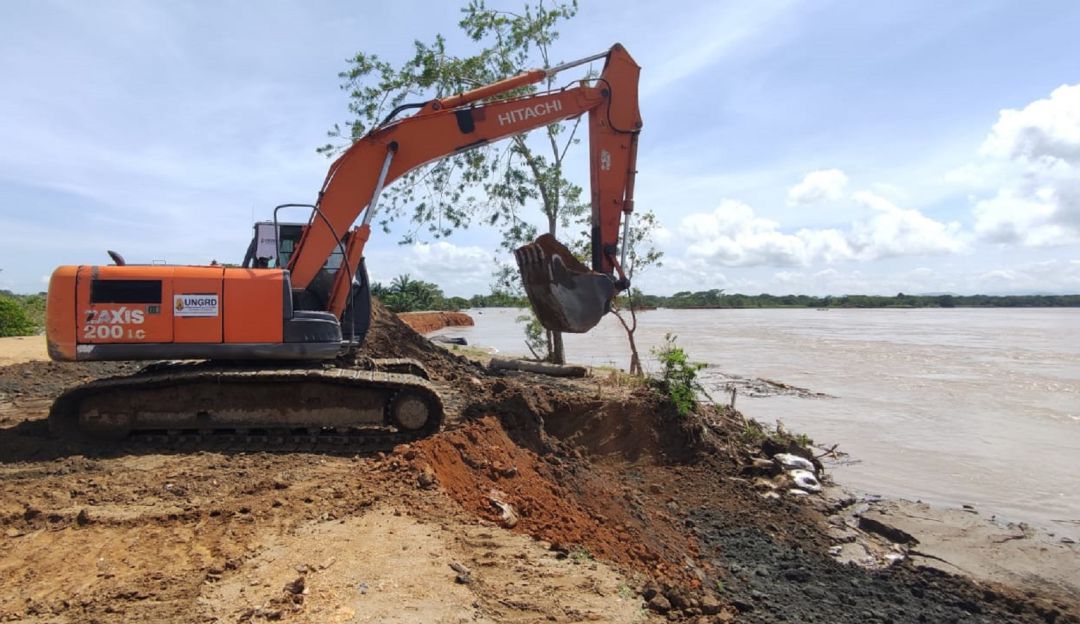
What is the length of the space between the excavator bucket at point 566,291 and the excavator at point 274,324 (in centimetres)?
2

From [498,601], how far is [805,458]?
5.88 meters

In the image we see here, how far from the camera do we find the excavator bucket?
328 inches

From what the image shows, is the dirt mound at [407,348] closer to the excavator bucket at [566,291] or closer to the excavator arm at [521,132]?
the excavator bucket at [566,291]

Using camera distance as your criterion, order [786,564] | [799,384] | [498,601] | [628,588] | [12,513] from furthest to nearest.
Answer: [799,384] → [786,564] → [12,513] → [628,588] → [498,601]

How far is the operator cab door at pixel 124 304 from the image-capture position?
6531mm

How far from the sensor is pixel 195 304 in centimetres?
671

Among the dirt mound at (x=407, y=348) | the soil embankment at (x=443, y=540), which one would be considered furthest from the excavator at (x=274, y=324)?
the dirt mound at (x=407, y=348)

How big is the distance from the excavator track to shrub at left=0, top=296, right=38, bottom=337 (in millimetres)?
18236

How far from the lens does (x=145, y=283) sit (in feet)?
21.8

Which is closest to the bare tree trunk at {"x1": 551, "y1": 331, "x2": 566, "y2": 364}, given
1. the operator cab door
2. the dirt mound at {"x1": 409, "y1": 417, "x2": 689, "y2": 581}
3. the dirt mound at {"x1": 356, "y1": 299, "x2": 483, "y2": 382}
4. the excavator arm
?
the dirt mound at {"x1": 356, "y1": 299, "x2": 483, "y2": 382}

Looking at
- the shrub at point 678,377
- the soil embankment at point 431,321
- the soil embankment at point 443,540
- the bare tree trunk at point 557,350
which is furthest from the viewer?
the soil embankment at point 431,321

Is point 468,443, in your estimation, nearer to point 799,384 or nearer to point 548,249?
point 548,249

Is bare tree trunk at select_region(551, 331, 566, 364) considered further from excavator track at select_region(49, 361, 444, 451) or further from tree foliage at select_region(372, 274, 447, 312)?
tree foliage at select_region(372, 274, 447, 312)

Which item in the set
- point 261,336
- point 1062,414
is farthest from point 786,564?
point 1062,414
